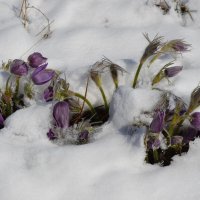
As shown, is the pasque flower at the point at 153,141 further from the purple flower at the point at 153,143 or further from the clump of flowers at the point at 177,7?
the clump of flowers at the point at 177,7

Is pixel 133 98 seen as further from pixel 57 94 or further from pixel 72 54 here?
pixel 72 54

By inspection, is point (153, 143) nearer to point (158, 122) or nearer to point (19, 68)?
point (158, 122)

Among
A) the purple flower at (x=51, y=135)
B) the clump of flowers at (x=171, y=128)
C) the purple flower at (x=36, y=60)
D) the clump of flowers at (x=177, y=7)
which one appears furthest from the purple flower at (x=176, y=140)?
the clump of flowers at (x=177, y=7)

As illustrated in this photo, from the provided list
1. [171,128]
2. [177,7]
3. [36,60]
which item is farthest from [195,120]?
[177,7]

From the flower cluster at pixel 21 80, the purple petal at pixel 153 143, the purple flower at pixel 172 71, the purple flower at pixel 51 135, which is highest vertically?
the flower cluster at pixel 21 80

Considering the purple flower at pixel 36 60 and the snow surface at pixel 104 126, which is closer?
the snow surface at pixel 104 126

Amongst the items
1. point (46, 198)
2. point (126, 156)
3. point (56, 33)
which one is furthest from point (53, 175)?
point (56, 33)
